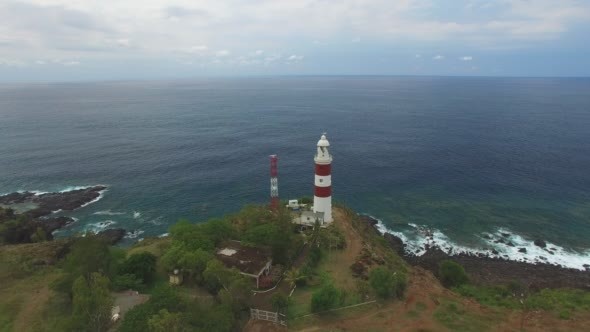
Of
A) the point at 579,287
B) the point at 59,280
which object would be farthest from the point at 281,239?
the point at 579,287

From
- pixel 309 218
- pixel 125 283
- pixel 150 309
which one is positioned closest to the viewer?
pixel 150 309

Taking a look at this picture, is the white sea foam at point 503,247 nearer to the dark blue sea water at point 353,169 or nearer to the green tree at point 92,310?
the dark blue sea water at point 353,169


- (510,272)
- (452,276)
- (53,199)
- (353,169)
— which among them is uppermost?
(353,169)

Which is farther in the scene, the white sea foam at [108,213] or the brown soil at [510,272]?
the white sea foam at [108,213]

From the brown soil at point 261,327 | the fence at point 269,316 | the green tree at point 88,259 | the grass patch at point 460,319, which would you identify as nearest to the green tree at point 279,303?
the fence at point 269,316

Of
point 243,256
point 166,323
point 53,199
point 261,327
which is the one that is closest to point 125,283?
point 243,256

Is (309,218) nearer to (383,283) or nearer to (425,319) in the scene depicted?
(383,283)
